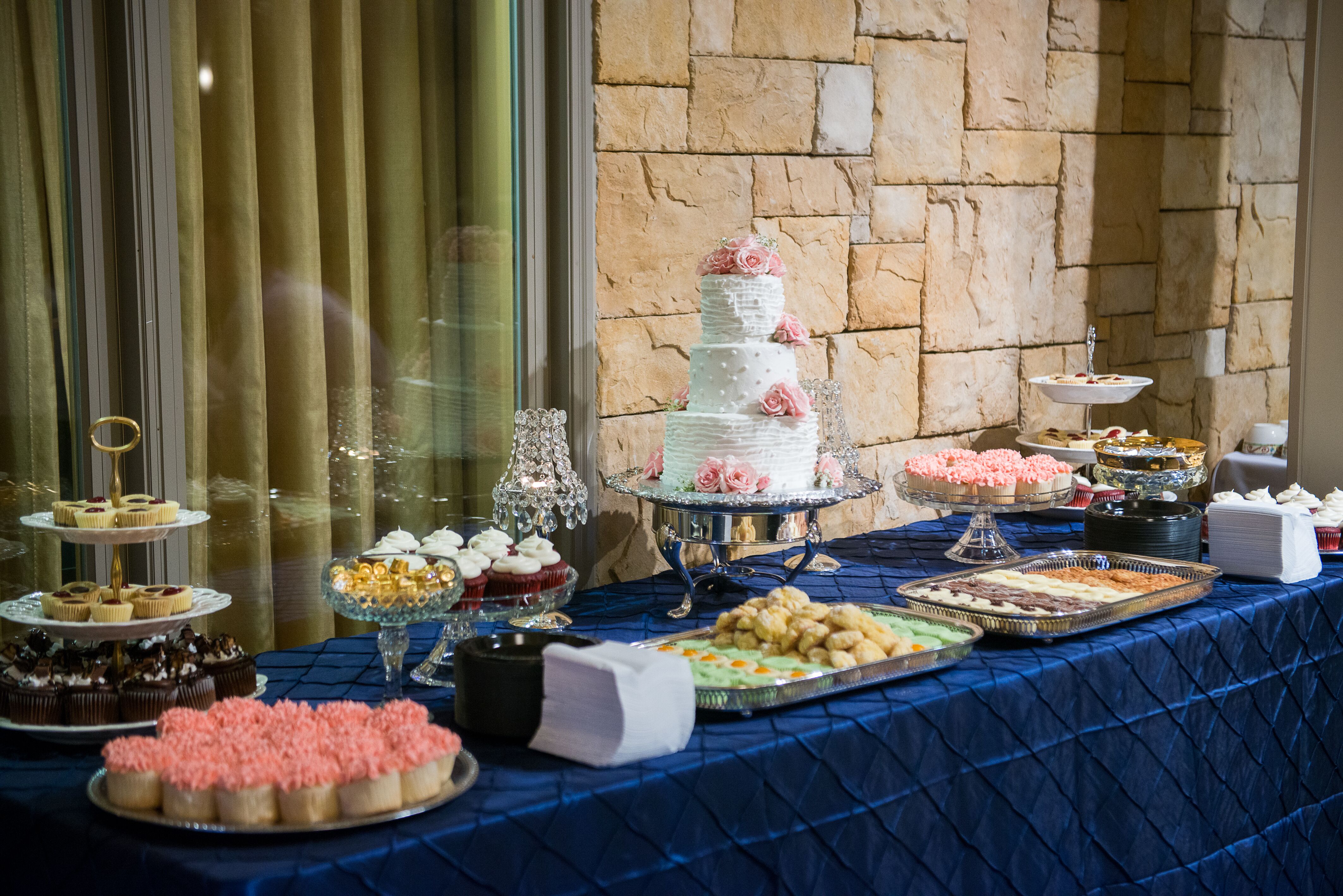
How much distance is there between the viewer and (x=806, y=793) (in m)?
1.68

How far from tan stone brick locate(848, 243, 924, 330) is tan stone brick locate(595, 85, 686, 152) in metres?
0.63

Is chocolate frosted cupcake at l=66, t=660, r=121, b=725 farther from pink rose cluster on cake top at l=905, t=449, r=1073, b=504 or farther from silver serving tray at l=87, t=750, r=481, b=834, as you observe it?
pink rose cluster on cake top at l=905, t=449, r=1073, b=504

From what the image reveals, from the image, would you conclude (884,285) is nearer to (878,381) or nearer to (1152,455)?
(878,381)

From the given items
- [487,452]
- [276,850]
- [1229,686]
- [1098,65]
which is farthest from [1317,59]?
[276,850]

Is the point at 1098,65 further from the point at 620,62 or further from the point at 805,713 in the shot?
the point at 805,713

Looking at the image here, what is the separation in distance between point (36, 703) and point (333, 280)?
1.05 m

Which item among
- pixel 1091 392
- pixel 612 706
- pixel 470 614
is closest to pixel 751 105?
pixel 1091 392

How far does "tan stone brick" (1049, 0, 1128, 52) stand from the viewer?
3.68 m

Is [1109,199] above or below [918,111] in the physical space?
below

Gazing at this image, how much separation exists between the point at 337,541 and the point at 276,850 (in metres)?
1.24

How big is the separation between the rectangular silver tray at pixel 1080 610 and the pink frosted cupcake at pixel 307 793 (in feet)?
3.75

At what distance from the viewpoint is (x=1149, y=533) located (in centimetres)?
264

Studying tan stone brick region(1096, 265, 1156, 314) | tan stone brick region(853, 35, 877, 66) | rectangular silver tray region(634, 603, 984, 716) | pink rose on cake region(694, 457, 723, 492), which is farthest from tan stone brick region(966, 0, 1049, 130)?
rectangular silver tray region(634, 603, 984, 716)

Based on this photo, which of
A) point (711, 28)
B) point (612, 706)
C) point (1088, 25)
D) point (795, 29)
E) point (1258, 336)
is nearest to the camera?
point (612, 706)
